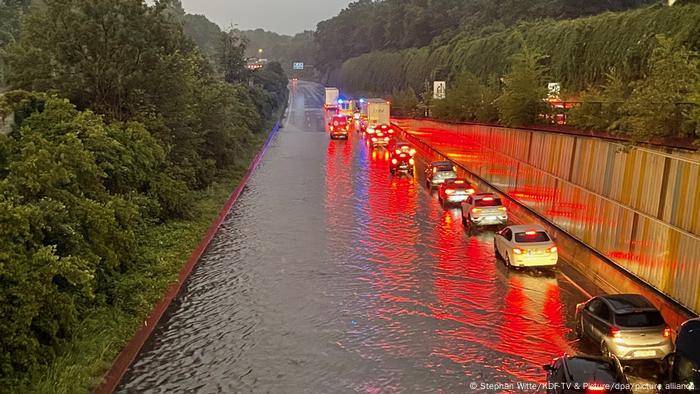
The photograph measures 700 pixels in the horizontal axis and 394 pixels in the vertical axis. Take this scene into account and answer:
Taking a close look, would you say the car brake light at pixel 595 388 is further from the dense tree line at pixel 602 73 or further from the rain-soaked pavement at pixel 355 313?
the dense tree line at pixel 602 73

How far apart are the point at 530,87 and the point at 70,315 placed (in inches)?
982

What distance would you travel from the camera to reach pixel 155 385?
43.2 feet

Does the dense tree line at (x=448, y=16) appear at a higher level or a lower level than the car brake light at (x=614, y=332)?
higher

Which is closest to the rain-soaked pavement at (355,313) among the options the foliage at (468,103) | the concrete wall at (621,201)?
the concrete wall at (621,201)

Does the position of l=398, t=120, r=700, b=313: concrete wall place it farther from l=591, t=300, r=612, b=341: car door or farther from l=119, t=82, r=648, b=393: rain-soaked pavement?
l=591, t=300, r=612, b=341: car door

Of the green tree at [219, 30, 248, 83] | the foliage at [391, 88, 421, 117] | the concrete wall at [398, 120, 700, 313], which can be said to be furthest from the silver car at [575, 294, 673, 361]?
the green tree at [219, 30, 248, 83]

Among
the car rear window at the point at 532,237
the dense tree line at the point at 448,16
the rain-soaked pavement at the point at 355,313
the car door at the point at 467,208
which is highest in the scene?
the dense tree line at the point at 448,16

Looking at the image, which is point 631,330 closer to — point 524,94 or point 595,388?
point 595,388

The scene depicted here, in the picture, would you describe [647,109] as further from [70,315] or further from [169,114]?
[169,114]

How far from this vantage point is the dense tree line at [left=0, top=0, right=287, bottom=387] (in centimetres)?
1216

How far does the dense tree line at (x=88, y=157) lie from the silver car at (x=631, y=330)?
1020 centimetres

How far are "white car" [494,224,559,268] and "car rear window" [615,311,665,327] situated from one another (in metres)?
7.18

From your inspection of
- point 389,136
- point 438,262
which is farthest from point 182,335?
point 389,136

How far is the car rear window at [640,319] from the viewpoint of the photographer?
12.9 meters
